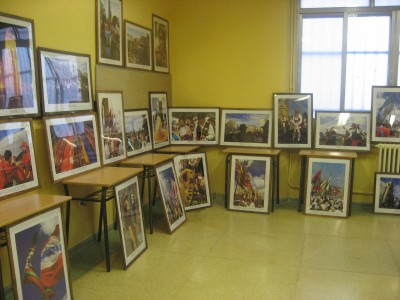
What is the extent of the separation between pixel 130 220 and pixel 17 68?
1.56m

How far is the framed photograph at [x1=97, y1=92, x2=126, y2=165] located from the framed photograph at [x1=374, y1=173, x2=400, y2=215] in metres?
3.08

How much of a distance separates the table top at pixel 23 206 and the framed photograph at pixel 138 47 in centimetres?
215

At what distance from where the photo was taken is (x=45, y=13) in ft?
10.7

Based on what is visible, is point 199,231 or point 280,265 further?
point 199,231

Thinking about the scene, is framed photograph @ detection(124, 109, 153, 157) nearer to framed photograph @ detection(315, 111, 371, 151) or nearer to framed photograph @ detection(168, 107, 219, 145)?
framed photograph @ detection(168, 107, 219, 145)

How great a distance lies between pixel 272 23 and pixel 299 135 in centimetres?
150

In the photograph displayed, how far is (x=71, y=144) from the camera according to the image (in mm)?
3475

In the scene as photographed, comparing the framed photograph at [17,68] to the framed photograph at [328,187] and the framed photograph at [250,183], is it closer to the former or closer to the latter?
the framed photograph at [250,183]

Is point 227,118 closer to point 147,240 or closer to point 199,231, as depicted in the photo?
point 199,231

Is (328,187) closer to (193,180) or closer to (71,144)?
(193,180)

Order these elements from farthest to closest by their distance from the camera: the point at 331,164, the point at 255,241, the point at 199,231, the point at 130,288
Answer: the point at 331,164 → the point at 199,231 → the point at 255,241 → the point at 130,288

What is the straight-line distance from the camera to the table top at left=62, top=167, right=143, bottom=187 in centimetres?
328

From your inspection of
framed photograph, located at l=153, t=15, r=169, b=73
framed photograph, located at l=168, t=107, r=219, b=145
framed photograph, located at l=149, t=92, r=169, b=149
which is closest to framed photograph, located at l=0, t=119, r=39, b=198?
framed photograph, located at l=149, t=92, r=169, b=149

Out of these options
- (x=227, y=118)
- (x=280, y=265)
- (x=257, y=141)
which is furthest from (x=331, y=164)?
(x=280, y=265)
